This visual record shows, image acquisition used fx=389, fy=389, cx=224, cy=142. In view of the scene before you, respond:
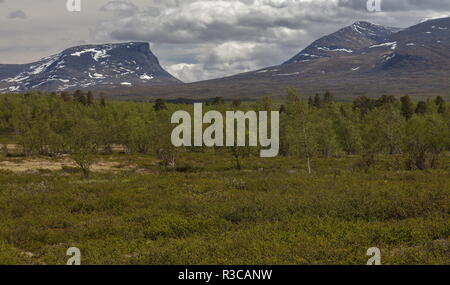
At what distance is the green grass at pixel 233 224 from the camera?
1305 cm

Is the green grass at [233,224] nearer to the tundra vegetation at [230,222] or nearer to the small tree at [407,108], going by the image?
the tundra vegetation at [230,222]

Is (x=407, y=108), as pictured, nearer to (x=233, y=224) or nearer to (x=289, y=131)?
(x=289, y=131)

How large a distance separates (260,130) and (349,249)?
64748 millimetres

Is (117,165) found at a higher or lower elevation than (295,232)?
lower

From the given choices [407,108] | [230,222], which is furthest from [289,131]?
[230,222]

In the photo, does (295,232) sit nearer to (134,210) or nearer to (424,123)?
(134,210)

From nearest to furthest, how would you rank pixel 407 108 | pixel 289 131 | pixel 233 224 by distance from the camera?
1. pixel 233 224
2. pixel 289 131
3. pixel 407 108

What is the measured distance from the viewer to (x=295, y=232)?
15781 mm

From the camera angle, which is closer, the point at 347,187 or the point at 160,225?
the point at 160,225

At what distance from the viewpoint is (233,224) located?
18188mm

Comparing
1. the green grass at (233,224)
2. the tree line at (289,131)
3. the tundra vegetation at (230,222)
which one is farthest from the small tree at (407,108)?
the green grass at (233,224)

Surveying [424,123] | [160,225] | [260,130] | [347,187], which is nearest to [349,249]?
[160,225]

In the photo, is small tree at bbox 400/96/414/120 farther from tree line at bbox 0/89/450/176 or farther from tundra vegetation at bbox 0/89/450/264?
tundra vegetation at bbox 0/89/450/264

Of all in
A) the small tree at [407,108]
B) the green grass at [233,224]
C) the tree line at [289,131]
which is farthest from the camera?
the small tree at [407,108]
